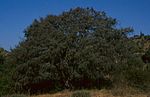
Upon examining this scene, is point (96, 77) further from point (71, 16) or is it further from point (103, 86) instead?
point (71, 16)

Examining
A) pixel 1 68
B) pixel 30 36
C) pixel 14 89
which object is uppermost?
pixel 30 36

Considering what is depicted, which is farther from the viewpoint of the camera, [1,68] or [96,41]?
[1,68]

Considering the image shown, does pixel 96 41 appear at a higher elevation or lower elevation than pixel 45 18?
lower

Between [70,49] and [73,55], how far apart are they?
1.53ft

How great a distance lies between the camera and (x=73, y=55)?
24188 millimetres

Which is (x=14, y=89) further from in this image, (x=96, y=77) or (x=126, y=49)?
(x=126, y=49)

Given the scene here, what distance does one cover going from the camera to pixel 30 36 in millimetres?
25719

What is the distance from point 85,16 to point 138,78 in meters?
5.95

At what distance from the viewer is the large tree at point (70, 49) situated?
2414 cm

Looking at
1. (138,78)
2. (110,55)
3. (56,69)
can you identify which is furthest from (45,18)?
(138,78)

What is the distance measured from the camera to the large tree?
24141mm

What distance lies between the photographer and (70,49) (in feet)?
79.4

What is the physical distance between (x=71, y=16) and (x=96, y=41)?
107 inches

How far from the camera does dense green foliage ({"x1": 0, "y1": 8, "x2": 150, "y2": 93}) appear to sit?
24.2m
